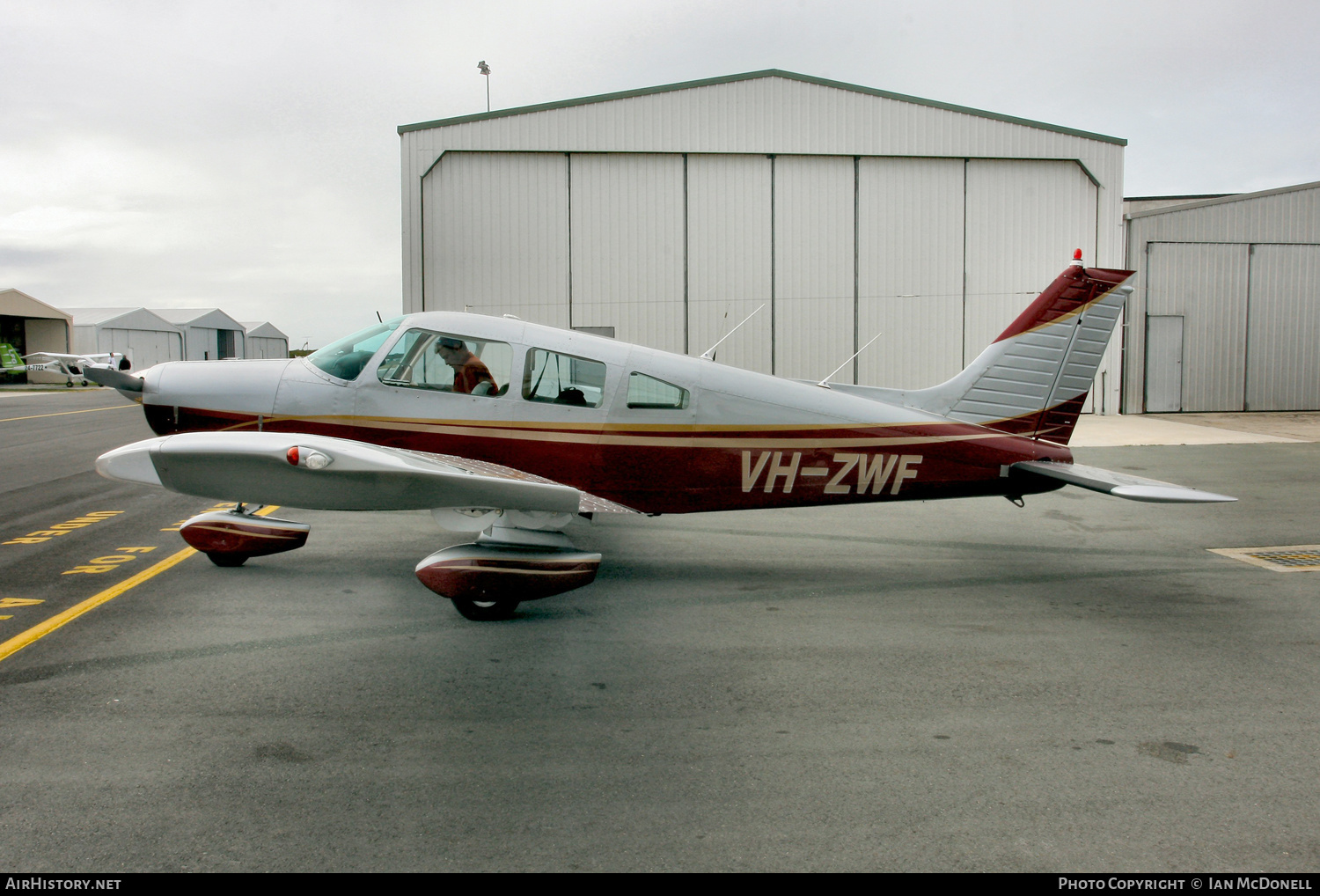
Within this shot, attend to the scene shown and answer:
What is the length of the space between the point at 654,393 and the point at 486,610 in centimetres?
208

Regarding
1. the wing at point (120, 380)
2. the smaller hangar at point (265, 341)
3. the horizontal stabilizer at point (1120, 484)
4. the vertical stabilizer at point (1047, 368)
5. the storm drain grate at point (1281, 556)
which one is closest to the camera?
the horizontal stabilizer at point (1120, 484)

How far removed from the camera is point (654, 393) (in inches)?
247

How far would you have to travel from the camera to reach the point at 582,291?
760 inches

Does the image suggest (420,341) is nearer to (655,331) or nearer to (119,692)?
(119,692)

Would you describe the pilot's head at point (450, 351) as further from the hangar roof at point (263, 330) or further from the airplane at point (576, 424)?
the hangar roof at point (263, 330)

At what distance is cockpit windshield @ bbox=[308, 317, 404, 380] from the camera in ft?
20.5

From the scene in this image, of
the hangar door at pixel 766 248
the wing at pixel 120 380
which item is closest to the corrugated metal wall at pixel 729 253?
the hangar door at pixel 766 248

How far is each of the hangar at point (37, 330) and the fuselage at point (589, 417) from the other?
4856cm

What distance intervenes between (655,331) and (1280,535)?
13.5m

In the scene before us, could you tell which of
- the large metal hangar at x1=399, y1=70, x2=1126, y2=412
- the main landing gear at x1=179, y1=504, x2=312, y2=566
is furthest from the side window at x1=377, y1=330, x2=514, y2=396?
the large metal hangar at x1=399, y1=70, x2=1126, y2=412

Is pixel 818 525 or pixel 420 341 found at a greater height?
pixel 420 341

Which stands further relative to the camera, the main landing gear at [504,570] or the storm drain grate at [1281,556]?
the storm drain grate at [1281,556]

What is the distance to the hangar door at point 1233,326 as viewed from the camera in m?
22.1

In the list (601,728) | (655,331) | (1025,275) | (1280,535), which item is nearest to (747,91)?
(655,331)
